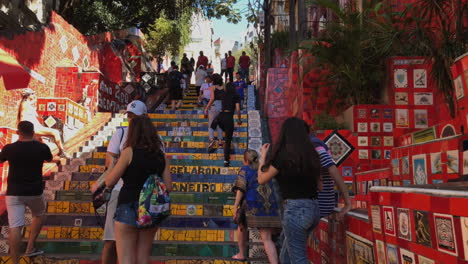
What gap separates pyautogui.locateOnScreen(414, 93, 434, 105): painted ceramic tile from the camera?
7720mm

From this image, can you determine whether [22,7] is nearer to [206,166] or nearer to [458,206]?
[206,166]

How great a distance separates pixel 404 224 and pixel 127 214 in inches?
79.2

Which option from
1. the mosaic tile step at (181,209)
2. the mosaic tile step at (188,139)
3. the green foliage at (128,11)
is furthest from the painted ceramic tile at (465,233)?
the green foliage at (128,11)

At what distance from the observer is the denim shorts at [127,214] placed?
3.48m

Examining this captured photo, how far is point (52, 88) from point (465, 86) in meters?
12.0

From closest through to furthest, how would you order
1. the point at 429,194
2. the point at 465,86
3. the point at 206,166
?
1. the point at 429,194
2. the point at 465,86
3. the point at 206,166

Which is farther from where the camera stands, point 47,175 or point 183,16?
point 183,16

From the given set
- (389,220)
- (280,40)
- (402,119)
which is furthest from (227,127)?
(280,40)

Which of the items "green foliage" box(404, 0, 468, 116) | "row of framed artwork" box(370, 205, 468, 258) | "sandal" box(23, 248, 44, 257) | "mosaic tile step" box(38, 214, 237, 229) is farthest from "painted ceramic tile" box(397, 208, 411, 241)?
"sandal" box(23, 248, 44, 257)

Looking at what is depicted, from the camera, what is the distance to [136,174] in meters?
3.57

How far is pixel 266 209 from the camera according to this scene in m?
5.41

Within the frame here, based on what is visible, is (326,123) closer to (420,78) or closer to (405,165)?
(420,78)

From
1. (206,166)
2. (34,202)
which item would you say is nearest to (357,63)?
(206,166)

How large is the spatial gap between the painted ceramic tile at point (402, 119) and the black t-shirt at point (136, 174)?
5434mm
